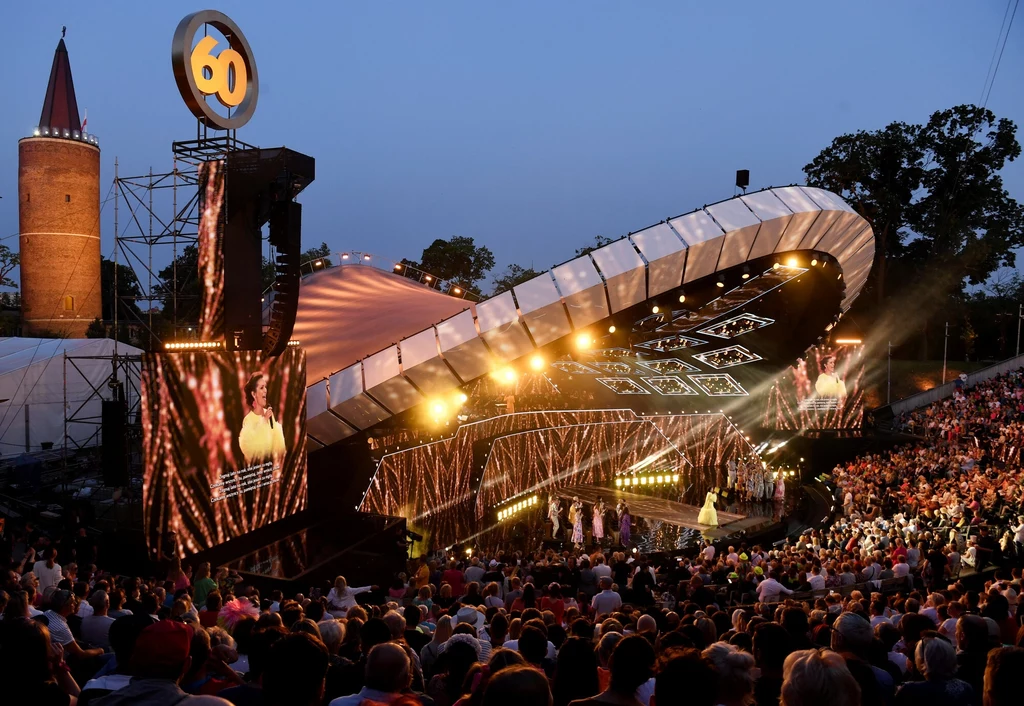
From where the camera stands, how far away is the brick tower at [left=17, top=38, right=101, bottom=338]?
144 feet

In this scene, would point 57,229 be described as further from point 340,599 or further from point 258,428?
point 340,599

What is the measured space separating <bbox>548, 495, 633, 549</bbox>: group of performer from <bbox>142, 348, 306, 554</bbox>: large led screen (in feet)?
22.0

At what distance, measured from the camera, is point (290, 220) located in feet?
40.1

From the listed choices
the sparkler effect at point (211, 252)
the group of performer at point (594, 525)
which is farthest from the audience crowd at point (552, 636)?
the group of performer at point (594, 525)

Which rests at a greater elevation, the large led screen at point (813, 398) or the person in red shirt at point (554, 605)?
the large led screen at point (813, 398)

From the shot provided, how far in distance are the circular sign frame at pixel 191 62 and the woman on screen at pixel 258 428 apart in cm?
458

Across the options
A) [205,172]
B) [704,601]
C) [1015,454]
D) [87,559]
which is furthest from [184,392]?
[1015,454]

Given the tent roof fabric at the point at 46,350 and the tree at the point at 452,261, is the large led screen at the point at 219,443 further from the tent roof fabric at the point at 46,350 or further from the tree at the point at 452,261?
the tree at the point at 452,261

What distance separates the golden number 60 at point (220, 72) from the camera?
12570 mm

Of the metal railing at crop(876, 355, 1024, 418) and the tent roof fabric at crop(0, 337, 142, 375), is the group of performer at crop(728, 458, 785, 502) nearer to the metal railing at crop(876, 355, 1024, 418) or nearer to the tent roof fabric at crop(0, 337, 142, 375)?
the metal railing at crop(876, 355, 1024, 418)

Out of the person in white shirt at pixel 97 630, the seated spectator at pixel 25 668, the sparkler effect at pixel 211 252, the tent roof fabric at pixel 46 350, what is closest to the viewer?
the seated spectator at pixel 25 668

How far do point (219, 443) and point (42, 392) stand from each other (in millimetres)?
13214

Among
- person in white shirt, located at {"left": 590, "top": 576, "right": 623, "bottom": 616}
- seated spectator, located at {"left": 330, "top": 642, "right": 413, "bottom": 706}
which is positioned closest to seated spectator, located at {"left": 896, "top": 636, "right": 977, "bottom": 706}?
seated spectator, located at {"left": 330, "top": 642, "right": 413, "bottom": 706}

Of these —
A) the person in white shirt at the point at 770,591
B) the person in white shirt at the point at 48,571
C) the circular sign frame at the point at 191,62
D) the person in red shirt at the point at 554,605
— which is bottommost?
the person in white shirt at the point at 770,591
